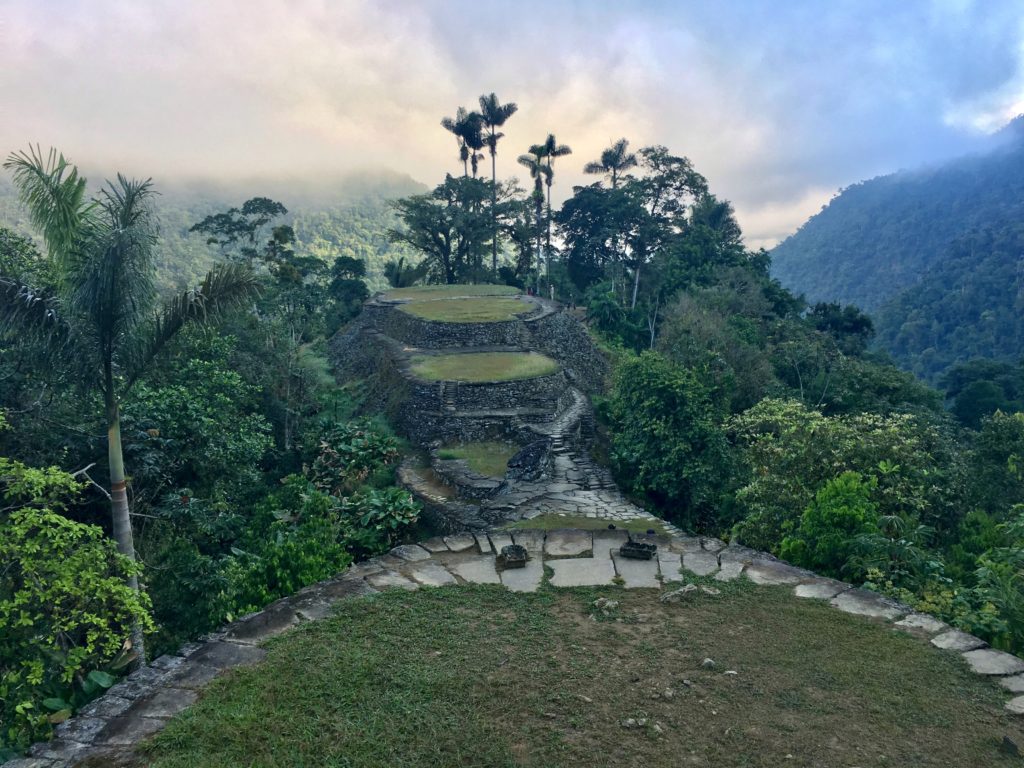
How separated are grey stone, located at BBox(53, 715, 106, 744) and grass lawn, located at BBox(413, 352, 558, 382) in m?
12.6

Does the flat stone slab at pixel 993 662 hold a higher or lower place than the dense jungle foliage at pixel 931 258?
lower

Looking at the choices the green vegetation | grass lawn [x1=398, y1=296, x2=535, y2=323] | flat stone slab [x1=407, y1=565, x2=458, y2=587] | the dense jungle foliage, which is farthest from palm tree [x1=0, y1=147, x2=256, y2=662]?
the dense jungle foliage

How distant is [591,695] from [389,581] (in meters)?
2.27

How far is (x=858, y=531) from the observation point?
6.45 m

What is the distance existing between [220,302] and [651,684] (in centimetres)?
553

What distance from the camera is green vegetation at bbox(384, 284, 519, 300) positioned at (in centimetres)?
2606

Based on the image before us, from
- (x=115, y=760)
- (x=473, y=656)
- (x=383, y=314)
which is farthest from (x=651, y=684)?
(x=383, y=314)

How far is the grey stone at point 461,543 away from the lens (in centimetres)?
633

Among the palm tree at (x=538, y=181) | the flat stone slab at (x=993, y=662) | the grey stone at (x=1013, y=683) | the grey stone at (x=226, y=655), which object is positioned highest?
the palm tree at (x=538, y=181)

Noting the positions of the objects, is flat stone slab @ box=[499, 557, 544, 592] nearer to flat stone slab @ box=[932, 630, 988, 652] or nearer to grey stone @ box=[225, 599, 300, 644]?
grey stone @ box=[225, 599, 300, 644]

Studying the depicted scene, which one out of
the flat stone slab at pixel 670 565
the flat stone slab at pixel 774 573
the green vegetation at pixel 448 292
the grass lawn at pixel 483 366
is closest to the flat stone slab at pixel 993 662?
the flat stone slab at pixel 774 573

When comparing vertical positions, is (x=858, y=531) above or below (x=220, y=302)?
below

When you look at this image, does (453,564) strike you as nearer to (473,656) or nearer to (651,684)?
(473,656)

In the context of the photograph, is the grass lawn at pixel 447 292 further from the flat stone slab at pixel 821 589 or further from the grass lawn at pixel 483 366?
the flat stone slab at pixel 821 589
